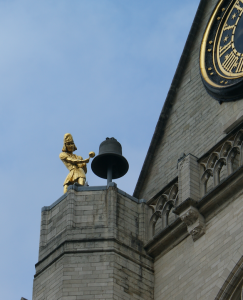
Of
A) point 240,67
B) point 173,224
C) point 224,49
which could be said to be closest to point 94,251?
point 173,224

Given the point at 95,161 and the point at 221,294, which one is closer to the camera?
the point at 221,294

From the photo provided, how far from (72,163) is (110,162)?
0.75 m

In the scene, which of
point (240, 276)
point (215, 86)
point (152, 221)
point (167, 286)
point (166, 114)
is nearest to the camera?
point (240, 276)

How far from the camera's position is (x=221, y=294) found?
699 inches

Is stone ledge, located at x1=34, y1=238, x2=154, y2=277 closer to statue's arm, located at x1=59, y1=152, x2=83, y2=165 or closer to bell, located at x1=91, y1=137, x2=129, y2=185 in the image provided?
bell, located at x1=91, y1=137, x2=129, y2=185

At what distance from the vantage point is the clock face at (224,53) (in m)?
21.5

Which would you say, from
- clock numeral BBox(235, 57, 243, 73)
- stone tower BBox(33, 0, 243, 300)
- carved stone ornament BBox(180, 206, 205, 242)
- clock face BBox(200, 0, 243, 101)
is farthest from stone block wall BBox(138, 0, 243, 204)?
carved stone ornament BBox(180, 206, 205, 242)

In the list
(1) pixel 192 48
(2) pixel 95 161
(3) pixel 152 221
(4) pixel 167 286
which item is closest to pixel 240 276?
(4) pixel 167 286

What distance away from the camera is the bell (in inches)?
853

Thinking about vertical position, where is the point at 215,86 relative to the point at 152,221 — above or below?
above

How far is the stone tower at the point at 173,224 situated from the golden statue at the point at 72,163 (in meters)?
0.68

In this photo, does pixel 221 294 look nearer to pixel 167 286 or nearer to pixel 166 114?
pixel 167 286

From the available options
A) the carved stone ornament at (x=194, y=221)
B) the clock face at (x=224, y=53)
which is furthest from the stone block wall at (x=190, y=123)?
the carved stone ornament at (x=194, y=221)

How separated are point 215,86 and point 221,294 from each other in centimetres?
551
